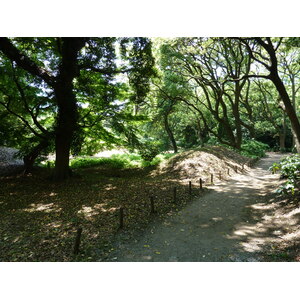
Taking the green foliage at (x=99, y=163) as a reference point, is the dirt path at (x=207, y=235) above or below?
below

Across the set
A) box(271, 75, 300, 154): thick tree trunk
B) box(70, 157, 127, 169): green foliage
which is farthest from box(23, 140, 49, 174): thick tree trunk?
box(271, 75, 300, 154): thick tree trunk

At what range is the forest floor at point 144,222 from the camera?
4.52 metres

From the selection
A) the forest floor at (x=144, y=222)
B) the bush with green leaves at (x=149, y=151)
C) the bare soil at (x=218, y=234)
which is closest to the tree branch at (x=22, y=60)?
the forest floor at (x=144, y=222)

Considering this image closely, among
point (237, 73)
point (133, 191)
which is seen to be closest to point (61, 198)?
point (133, 191)

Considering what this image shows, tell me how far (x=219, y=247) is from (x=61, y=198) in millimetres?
6450

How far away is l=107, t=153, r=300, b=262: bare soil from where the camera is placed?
445 cm

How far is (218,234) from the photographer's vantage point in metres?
5.41

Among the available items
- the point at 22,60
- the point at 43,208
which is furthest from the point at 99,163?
the point at 43,208

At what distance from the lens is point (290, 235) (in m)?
4.96

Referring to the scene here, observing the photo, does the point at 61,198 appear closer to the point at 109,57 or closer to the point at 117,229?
the point at 117,229

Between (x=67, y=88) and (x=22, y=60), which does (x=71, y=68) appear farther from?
(x=22, y=60)

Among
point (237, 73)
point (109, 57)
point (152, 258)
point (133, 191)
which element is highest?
point (237, 73)

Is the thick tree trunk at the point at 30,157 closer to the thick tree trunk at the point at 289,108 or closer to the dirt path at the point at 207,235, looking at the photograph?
the dirt path at the point at 207,235

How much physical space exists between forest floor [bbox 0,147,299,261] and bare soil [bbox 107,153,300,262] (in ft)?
0.07
